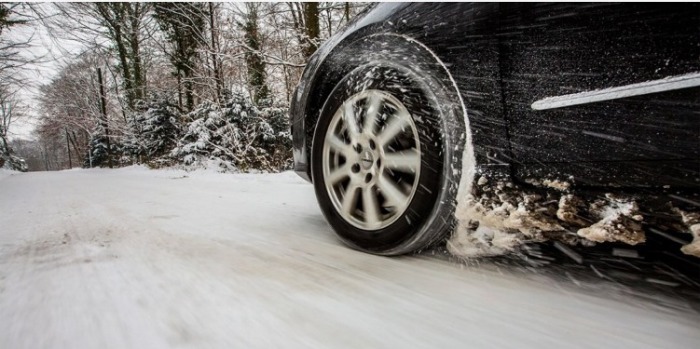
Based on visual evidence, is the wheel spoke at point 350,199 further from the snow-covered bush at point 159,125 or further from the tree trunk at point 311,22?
the snow-covered bush at point 159,125

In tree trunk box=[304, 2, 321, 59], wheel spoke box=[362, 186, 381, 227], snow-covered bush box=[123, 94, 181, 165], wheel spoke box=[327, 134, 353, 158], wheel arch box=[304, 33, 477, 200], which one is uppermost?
tree trunk box=[304, 2, 321, 59]

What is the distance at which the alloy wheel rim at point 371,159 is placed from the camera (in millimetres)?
1517

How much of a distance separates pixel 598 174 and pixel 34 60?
15779mm

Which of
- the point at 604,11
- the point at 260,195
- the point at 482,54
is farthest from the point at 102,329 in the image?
the point at 260,195

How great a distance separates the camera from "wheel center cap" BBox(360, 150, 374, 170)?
1.63m

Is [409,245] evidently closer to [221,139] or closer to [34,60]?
[221,139]

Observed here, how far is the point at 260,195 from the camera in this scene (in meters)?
3.73

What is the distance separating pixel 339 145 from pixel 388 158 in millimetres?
300

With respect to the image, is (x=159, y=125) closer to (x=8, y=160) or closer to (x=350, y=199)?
(x=350, y=199)

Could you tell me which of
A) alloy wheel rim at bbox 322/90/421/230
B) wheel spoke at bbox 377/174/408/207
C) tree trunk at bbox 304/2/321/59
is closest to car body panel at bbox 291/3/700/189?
alloy wheel rim at bbox 322/90/421/230

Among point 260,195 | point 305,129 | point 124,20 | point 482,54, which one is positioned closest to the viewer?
point 482,54

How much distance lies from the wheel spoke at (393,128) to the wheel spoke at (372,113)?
6cm

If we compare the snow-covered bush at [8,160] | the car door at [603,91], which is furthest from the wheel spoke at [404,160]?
the snow-covered bush at [8,160]

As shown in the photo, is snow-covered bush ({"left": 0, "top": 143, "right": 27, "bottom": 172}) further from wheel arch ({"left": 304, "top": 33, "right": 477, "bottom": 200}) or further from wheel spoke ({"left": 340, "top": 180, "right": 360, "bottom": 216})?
wheel spoke ({"left": 340, "top": 180, "right": 360, "bottom": 216})
